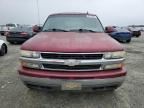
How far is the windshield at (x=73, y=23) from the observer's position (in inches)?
230

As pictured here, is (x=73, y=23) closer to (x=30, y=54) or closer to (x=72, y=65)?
(x=30, y=54)

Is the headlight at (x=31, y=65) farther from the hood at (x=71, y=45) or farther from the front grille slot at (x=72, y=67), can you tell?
the hood at (x=71, y=45)

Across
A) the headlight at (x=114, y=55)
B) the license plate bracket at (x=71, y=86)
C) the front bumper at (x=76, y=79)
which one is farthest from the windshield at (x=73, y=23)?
the license plate bracket at (x=71, y=86)

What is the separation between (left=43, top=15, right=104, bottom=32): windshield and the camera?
5.84 m

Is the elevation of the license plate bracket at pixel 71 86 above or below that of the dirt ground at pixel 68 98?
above

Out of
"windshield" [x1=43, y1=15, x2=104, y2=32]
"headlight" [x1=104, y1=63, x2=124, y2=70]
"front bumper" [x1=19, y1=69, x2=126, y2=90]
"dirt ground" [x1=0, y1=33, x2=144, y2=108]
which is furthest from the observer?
"windshield" [x1=43, y1=15, x2=104, y2=32]

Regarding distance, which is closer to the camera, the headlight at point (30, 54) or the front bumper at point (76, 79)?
the front bumper at point (76, 79)

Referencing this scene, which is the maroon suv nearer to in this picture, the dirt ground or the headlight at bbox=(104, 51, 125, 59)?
the headlight at bbox=(104, 51, 125, 59)

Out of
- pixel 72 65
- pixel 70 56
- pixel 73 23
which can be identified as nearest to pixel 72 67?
pixel 72 65

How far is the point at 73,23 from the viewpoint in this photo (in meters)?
6.05

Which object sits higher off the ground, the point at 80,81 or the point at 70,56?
the point at 70,56

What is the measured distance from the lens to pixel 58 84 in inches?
157

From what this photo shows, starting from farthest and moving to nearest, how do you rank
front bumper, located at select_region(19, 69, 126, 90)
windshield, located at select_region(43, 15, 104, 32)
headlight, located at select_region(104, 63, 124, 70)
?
1. windshield, located at select_region(43, 15, 104, 32)
2. headlight, located at select_region(104, 63, 124, 70)
3. front bumper, located at select_region(19, 69, 126, 90)

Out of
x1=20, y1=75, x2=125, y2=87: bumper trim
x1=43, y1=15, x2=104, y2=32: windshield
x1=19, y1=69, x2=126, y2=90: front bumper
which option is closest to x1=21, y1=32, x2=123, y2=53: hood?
x1=19, y1=69, x2=126, y2=90: front bumper
